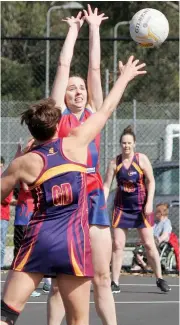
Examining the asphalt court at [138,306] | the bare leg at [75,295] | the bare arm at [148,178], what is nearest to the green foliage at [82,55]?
the asphalt court at [138,306]

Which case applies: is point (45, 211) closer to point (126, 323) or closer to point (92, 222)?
point (92, 222)

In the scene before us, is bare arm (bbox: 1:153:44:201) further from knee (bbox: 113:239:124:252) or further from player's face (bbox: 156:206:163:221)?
player's face (bbox: 156:206:163:221)

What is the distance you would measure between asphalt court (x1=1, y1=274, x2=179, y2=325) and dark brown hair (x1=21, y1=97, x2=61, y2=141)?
3.58 m

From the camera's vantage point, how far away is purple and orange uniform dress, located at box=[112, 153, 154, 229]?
38.3 ft

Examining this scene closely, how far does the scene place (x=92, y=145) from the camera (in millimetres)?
6793

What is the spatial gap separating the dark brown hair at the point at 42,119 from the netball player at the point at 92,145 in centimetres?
121

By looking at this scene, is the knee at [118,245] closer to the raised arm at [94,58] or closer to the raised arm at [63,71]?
the raised arm at [94,58]

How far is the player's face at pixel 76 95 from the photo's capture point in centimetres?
703

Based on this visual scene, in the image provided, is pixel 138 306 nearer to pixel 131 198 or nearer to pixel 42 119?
pixel 131 198

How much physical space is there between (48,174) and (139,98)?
29.0m

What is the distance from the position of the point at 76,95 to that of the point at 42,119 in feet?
5.20

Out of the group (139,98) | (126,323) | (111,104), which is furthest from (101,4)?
(111,104)

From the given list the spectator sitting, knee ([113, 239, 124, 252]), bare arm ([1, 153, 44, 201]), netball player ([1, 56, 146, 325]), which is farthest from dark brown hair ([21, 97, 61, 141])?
the spectator sitting

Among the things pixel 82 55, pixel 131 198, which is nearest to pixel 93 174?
pixel 131 198
